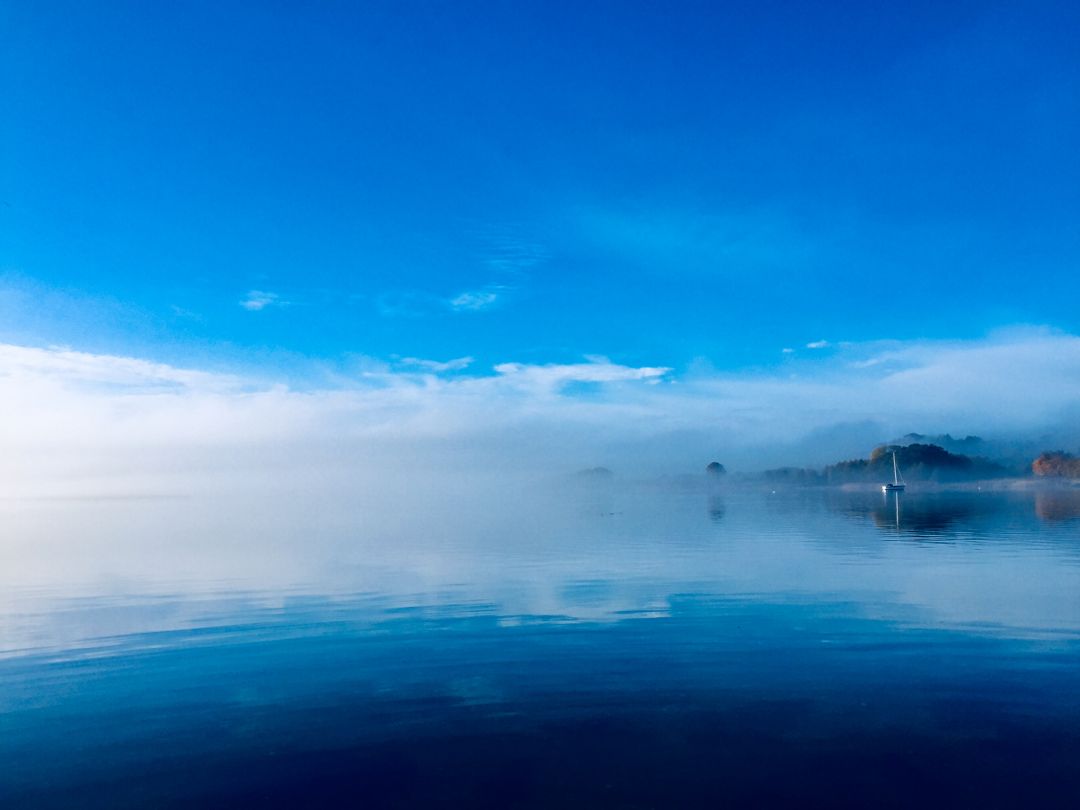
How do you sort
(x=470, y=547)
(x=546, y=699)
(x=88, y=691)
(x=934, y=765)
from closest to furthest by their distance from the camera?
(x=934, y=765)
(x=546, y=699)
(x=88, y=691)
(x=470, y=547)

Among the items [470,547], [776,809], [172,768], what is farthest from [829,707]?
[470,547]

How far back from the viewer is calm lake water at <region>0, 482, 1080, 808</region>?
17.5 m

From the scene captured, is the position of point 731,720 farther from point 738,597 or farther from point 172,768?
point 738,597

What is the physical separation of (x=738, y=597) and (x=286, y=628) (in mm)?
24528

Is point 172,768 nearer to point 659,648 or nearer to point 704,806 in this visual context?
point 704,806

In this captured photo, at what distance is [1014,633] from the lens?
3141cm

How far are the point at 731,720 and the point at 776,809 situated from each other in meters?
5.35

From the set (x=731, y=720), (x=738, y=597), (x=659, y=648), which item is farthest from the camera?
(x=738, y=597)

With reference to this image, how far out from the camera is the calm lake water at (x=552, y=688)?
1755 cm

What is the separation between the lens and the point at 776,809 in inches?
630

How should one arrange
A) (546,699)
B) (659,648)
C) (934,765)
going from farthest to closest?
1. (659,648)
2. (546,699)
3. (934,765)

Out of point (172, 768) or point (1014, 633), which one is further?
point (1014, 633)

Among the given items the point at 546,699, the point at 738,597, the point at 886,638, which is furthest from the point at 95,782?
the point at 738,597

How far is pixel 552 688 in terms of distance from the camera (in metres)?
24.9
